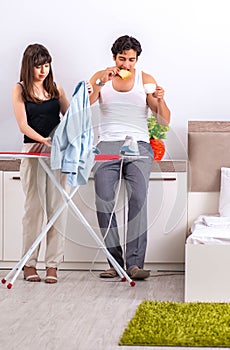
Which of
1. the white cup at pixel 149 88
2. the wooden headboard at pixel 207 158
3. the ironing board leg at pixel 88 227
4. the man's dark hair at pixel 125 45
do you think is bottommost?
the ironing board leg at pixel 88 227

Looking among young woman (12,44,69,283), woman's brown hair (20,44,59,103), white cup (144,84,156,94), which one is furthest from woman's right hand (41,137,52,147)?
white cup (144,84,156,94)

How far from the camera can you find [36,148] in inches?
195

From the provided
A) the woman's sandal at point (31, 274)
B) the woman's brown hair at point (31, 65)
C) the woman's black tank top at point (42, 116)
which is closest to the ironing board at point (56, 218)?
the woman's sandal at point (31, 274)

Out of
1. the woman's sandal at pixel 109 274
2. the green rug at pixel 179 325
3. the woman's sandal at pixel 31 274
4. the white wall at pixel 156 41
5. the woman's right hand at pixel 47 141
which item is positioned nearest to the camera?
the green rug at pixel 179 325

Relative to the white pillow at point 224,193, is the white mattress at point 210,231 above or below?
below

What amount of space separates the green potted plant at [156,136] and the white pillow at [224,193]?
41 cm

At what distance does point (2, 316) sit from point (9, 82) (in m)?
2.28

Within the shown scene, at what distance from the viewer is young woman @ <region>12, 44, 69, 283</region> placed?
500 cm

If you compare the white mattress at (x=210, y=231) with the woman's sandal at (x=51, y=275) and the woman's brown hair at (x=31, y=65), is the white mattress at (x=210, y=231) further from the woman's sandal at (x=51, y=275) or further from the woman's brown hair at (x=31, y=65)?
the woman's brown hair at (x=31, y=65)

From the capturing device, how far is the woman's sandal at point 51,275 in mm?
4898

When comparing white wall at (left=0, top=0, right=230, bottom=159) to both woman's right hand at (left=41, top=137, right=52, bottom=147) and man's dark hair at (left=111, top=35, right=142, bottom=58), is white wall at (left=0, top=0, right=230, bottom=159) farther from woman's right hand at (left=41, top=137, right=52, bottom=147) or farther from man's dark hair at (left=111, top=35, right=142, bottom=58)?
woman's right hand at (left=41, top=137, right=52, bottom=147)

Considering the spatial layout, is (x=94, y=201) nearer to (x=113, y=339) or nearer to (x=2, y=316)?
(x=2, y=316)

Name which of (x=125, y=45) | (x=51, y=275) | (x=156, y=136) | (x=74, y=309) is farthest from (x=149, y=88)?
(x=74, y=309)

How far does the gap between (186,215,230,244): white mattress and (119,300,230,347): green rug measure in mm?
320
